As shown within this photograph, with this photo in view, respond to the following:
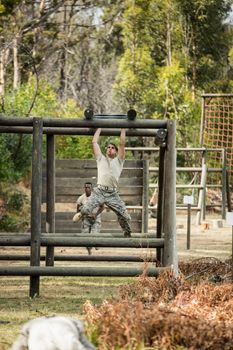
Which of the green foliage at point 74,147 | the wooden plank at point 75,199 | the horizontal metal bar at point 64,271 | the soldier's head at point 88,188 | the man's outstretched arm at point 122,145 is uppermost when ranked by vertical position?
the green foliage at point 74,147

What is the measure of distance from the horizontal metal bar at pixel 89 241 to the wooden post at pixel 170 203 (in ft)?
0.37

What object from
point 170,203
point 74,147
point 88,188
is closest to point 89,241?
point 170,203

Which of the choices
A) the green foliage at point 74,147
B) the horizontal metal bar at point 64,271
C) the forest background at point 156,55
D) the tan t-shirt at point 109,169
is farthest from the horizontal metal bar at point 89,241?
the forest background at point 156,55

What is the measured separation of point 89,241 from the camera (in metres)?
12.8

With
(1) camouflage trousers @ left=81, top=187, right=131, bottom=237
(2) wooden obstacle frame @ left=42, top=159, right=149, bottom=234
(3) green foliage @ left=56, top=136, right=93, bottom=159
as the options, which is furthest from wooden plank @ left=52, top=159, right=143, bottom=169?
(3) green foliage @ left=56, top=136, right=93, bottom=159

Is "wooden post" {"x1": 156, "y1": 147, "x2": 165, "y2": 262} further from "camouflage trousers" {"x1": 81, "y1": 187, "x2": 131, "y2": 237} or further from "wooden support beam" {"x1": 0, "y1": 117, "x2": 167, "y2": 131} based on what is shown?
"camouflage trousers" {"x1": 81, "y1": 187, "x2": 131, "y2": 237}

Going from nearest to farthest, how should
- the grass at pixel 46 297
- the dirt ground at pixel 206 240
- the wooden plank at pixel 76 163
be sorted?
the grass at pixel 46 297 → the dirt ground at pixel 206 240 → the wooden plank at pixel 76 163

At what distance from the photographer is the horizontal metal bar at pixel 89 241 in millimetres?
12828

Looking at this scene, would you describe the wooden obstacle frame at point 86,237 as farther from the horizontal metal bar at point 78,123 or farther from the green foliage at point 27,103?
the green foliage at point 27,103

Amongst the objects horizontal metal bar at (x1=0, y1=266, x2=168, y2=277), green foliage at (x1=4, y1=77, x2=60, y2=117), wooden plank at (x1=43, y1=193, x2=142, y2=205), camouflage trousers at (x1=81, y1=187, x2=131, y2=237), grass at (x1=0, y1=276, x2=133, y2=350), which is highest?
green foliage at (x1=4, y1=77, x2=60, y2=117)

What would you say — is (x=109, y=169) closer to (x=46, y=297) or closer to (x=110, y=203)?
(x=110, y=203)

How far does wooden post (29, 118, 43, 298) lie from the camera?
12.9 metres

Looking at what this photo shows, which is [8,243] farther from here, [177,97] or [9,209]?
[177,97]

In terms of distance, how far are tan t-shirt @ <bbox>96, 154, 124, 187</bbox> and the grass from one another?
1182mm
